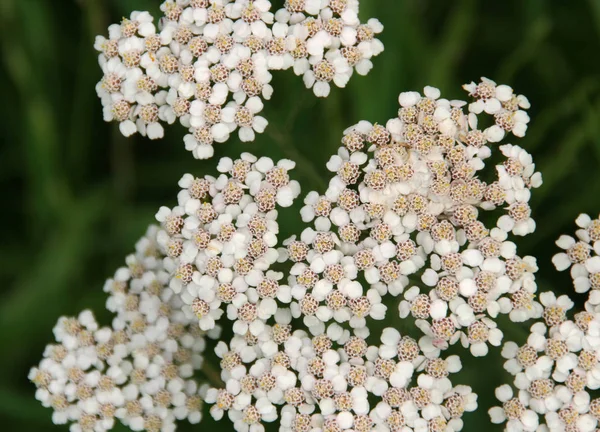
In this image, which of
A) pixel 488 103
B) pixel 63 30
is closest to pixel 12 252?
pixel 63 30

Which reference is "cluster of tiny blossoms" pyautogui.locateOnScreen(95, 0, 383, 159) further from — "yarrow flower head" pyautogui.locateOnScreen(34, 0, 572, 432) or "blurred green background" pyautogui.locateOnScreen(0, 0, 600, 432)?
"blurred green background" pyautogui.locateOnScreen(0, 0, 600, 432)

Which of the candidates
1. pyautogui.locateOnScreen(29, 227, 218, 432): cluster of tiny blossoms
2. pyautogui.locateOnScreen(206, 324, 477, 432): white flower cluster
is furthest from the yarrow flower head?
pyautogui.locateOnScreen(29, 227, 218, 432): cluster of tiny blossoms

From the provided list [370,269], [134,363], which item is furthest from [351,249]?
[134,363]

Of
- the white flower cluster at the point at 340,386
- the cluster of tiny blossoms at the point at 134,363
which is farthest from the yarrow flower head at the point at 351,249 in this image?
the cluster of tiny blossoms at the point at 134,363

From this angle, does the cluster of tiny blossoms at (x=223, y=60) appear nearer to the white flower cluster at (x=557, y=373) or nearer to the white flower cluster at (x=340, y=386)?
the white flower cluster at (x=340, y=386)

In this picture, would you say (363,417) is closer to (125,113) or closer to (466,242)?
(466,242)
